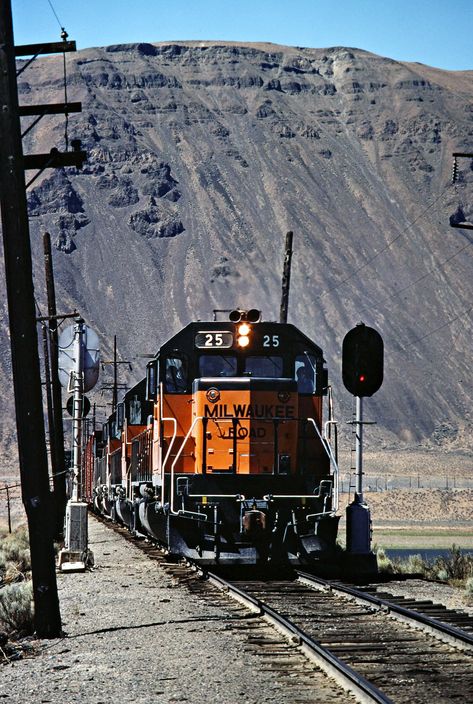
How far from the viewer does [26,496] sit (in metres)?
13.3

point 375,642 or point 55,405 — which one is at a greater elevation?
point 55,405

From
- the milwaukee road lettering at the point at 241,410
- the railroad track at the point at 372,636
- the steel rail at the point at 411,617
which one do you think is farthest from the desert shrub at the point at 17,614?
the milwaukee road lettering at the point at 241,410

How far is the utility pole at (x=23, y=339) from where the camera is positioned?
13.0 m

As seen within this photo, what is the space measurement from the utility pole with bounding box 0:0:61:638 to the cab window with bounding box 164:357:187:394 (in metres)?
6.37

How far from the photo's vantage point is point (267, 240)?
554ft

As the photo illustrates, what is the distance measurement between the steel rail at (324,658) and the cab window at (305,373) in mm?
4958

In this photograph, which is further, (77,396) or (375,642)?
(77,396)

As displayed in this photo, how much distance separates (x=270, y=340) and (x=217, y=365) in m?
0.91

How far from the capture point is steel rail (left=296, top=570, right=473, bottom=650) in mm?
11336

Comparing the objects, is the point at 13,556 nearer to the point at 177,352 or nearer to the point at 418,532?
the point at 177,352

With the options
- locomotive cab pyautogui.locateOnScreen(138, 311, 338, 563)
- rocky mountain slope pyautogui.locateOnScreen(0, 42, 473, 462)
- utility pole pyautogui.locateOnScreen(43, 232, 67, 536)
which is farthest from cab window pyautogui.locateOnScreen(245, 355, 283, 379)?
rocky mountain slope pyautogui.locateOnScreen(0, 42, 473, 462)

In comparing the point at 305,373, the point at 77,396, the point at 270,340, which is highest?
the point at 270,340

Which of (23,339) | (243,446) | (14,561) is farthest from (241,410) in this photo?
(14,561)

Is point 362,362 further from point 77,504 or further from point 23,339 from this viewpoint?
point 23,339
